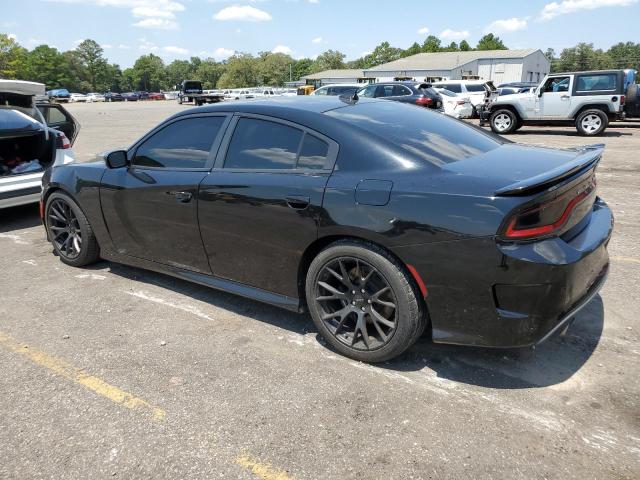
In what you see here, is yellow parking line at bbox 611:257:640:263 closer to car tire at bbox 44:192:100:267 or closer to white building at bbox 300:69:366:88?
car tire at bbox 44:192:100:267

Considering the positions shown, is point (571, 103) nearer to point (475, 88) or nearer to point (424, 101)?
point (424, 101)

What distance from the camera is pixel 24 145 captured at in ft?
23.9

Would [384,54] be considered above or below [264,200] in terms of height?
above

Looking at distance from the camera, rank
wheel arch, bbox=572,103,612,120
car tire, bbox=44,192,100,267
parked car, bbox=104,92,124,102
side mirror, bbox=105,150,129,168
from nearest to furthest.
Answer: side mirror, bbox=105,150,129,168 < car tire, bbox=44,192,100,267 < wheel arch, bbox=572,103,612,120 < parked car, bbox=104,92,124,102

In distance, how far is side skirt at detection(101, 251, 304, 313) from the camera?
334 centimetres

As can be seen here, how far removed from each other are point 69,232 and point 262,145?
252cm

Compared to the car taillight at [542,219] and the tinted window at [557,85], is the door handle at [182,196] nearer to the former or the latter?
the car taillight at [542,219]

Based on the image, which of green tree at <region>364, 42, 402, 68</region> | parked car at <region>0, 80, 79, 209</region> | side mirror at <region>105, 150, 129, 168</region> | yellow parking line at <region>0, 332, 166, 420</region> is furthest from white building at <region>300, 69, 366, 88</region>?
yellow parking line at <region>0, 332, 166, 420</region>

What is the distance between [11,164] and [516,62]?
A: 78195 mm

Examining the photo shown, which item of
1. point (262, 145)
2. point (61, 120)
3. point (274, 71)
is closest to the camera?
point (262, 145)

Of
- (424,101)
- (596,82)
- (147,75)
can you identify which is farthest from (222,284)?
(147,75)

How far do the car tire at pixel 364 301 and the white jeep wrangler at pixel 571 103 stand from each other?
14.8 meters

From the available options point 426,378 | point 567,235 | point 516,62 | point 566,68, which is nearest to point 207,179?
point 426,378

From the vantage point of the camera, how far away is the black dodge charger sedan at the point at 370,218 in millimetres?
2520
